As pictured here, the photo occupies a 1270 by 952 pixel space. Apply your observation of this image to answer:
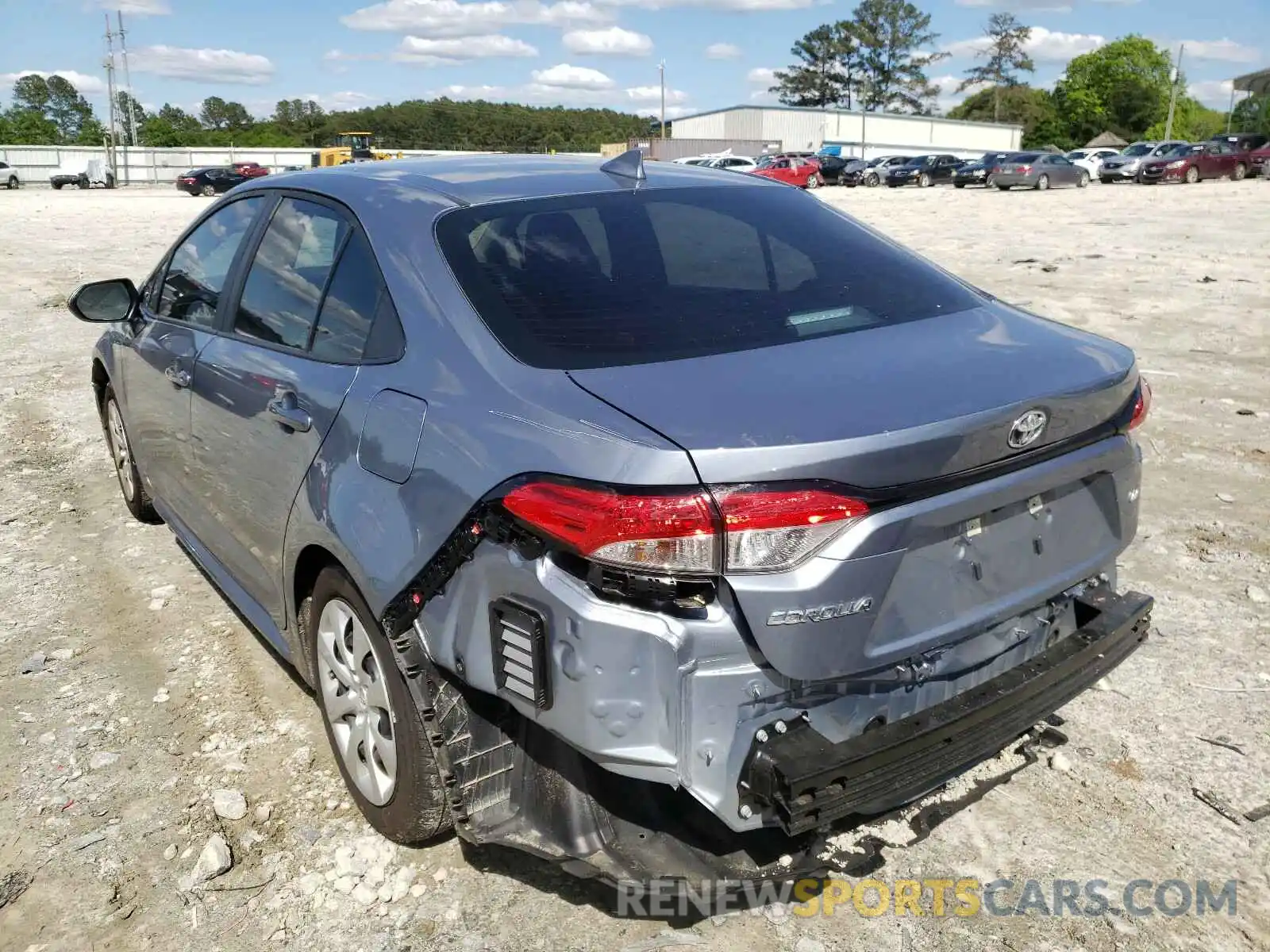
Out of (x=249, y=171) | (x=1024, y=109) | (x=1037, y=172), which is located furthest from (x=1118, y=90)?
(x=249, y=171)

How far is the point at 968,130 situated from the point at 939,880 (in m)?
93.4

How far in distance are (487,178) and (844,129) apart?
82015mm

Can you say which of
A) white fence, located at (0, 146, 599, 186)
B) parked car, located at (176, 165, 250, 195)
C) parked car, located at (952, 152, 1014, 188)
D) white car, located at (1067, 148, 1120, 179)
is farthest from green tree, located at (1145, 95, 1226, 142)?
parked car, located at (176, 165, 250, 195)

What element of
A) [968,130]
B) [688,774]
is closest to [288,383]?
[688,774]

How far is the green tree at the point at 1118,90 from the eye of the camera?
96688 millimetres

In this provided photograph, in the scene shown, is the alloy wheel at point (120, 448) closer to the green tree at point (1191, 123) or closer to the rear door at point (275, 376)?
the rear door at point (275, 376)

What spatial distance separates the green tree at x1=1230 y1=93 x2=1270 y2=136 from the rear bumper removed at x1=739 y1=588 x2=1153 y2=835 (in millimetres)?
75642

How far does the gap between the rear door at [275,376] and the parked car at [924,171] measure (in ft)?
141

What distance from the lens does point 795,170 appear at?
41.0 metres

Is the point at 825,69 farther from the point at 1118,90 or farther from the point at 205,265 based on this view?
the point at 205,265

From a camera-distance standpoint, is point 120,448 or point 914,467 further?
point 120,448

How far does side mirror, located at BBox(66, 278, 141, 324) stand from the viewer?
433 cm

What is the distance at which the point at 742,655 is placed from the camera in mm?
2029

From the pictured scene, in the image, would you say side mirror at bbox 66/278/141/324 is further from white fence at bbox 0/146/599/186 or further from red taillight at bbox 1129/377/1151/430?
white fence at bbox 0/146/599/186
